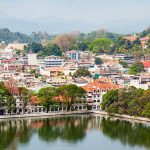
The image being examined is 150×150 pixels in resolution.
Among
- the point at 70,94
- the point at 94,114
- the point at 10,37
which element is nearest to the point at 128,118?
the point at 94,114

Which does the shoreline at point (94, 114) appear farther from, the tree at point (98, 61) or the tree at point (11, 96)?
the tree at point (98, 61)

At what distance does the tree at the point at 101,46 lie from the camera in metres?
62.1

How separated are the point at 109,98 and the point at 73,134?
225 inches

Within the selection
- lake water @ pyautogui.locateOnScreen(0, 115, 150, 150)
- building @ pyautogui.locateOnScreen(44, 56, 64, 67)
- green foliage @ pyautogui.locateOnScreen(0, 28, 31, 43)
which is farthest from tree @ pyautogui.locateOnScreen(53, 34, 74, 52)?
lake water @ pyautogui.locateOnScreen(0, 115, 150, 150)

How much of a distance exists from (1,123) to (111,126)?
17.1ft

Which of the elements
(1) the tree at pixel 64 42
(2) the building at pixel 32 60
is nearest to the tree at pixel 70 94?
(2) the building at pixel 32 60

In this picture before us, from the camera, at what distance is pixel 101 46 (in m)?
62.8

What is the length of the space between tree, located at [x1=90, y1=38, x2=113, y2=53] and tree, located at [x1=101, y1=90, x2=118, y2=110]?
101ft

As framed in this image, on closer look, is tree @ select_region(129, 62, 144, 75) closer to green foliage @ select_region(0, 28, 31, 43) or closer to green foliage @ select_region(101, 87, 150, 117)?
green foliage @ select_region(101, 87, 150, 117)

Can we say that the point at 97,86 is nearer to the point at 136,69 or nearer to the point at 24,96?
the point at 24,96

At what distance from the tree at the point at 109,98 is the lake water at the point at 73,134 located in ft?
3.68

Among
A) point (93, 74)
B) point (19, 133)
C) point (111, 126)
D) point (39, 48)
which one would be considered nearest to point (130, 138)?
point (111, 126)

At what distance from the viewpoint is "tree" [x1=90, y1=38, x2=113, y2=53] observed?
204 ft

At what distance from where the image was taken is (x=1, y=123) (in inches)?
1120
